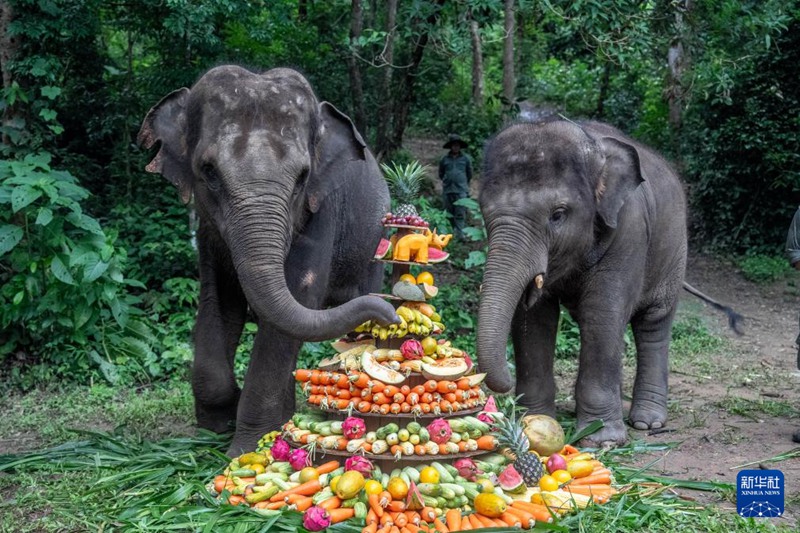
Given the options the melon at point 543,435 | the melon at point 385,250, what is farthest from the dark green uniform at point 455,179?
the melon at point 385,250

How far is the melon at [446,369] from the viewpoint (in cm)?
528

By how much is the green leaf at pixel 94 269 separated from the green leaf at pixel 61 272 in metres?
0.13

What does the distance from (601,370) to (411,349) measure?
6.78ft

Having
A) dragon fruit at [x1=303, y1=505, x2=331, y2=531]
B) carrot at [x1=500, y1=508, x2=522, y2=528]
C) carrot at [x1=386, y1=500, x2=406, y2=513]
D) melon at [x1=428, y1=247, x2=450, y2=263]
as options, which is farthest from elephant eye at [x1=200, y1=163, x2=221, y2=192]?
carrot at [x1=500, y1=508, x2=522, y2=528]

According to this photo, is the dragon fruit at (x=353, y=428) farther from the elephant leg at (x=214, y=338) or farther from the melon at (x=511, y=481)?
the elephant leg at (x=214, y=338)

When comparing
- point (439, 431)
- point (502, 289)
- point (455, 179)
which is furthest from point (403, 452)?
point (455, 179)

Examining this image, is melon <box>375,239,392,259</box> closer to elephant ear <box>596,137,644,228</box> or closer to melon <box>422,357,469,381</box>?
melon <box>422,357,469,381</box>

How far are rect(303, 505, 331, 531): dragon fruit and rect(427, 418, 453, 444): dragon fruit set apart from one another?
2.47 ft

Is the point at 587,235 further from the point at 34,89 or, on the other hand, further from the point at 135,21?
the point at 135,21

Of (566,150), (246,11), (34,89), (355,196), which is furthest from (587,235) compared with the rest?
(34,89)

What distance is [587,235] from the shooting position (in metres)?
6.59

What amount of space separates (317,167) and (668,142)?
1456cm

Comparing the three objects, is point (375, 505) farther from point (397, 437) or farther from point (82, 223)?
point (82, 223)

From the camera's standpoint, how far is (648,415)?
24.5ft
